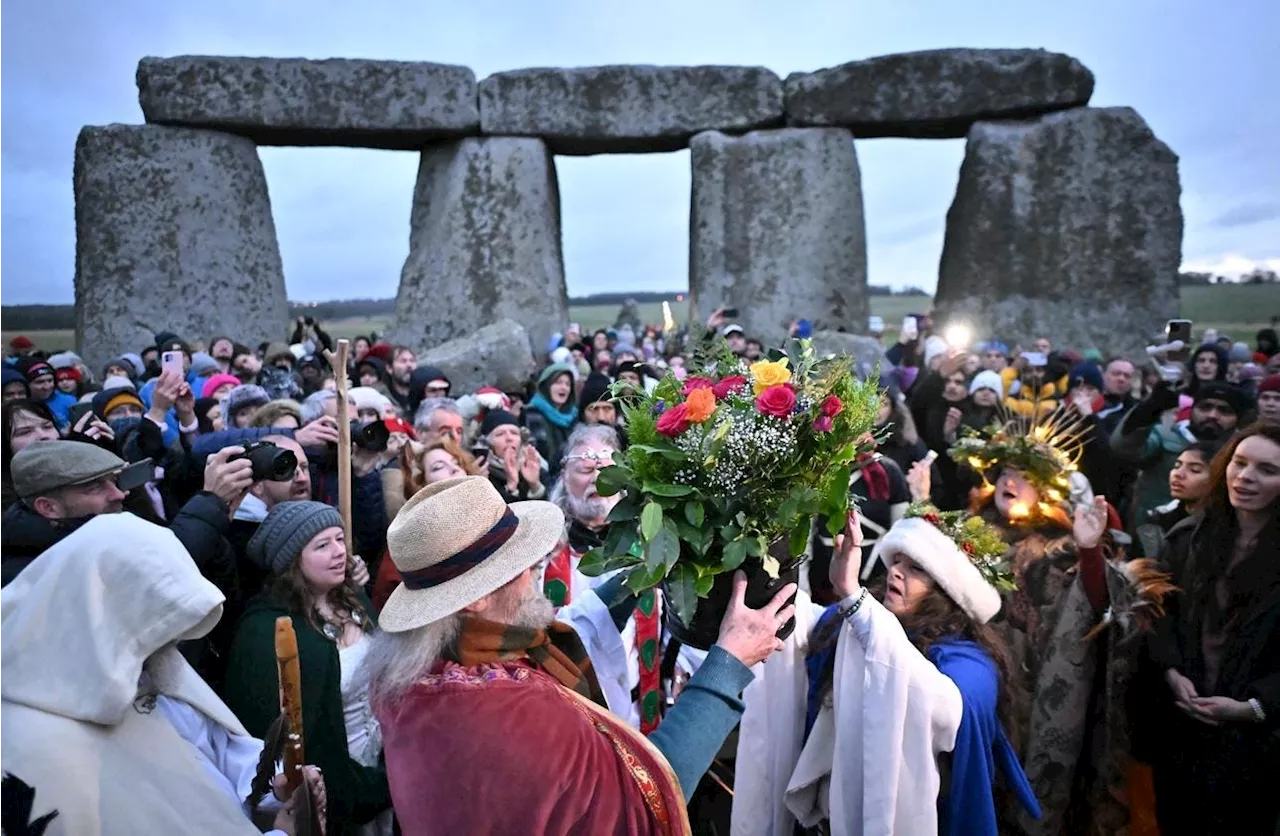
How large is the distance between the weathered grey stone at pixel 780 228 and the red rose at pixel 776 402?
27.0ft

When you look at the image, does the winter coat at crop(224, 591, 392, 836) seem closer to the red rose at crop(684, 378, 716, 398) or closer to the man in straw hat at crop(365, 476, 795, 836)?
the man in straw hat at crop(365, 476, 795, 836)

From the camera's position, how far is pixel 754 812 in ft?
8.13

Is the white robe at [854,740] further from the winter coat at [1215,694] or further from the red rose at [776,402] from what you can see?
the winter coat at [1215,694]

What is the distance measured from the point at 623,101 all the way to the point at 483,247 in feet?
7.23

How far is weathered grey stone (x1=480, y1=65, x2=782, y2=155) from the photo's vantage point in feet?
32.3

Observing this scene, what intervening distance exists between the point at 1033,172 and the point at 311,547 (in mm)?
9402

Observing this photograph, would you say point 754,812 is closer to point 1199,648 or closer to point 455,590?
point 455,590

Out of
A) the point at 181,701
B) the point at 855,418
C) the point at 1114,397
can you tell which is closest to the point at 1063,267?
the point at 1114,397

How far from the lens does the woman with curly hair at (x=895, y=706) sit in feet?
7.25

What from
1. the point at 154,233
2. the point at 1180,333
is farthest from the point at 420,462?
the point at 154,233

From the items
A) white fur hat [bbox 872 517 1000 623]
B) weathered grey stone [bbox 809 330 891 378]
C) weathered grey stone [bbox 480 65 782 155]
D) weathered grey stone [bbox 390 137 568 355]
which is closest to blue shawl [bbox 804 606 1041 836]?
white fur hat [bbox 872 517 1000 623]

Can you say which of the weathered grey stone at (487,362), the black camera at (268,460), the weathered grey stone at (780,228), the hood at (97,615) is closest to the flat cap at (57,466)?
the black camera at (268,460)

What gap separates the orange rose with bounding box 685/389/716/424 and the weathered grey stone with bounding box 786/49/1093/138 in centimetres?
897

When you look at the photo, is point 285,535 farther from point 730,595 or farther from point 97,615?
point 730,595
